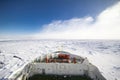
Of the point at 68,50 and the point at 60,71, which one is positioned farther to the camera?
the point at 68,50

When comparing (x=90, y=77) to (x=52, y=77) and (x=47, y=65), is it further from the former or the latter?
(x=47, y=65)

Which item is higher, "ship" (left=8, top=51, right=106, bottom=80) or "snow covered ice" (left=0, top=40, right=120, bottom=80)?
"ship" (left=8, top=51, right=106, bottom=80)

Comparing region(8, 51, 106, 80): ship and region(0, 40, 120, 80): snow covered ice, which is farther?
region(0, 40, 120, 80): snow covered ice

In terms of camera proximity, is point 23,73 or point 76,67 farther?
point 76,67

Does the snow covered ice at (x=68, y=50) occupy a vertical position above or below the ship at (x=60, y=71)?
below

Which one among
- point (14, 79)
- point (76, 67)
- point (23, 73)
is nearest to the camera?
point (14, 79)

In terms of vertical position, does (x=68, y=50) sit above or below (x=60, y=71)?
below

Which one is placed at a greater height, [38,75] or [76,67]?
[76,67]

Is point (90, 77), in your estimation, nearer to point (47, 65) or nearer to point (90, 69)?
point (90, 69)

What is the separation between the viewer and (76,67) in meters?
6.08

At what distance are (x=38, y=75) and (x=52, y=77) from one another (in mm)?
856

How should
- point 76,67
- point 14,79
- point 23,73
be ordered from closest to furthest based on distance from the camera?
point 14,79
point 23,73
point 76,67

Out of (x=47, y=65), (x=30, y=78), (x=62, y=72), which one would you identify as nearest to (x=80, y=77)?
(x=62, y=72)

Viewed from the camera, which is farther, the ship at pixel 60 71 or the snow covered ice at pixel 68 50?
the snow covered ice at pixel 68 50
